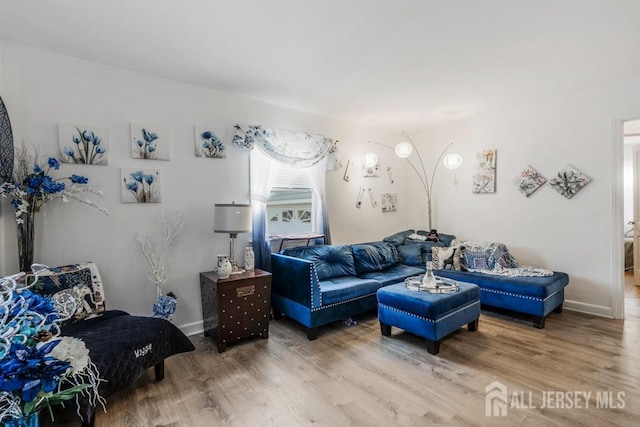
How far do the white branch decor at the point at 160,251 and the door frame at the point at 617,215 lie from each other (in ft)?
15.2

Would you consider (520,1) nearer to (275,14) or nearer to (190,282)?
(275,14)

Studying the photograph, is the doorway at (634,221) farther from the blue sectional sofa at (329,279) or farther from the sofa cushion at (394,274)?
the blue sectional sofa at (329,279)

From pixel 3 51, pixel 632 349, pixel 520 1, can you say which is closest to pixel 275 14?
pixel 520 1

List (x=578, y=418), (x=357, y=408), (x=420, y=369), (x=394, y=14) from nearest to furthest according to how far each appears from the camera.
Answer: (x=578, y=418), (x=357, y=408), (x=394, y=14), (x=420, y=369)

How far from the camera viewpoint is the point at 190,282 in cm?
325

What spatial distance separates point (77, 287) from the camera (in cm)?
239

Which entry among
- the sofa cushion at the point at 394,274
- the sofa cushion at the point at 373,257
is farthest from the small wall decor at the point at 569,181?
the sofa cushion at the point at 373,257

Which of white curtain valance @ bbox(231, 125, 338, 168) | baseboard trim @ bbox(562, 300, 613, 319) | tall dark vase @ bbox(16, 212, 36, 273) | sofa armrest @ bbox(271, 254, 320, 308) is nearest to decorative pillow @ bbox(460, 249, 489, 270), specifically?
baseboard trim @ bbox(562, 300, 613, 319)

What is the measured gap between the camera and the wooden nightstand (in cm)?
283

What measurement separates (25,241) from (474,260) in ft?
14.5

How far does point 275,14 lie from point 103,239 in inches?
92.4

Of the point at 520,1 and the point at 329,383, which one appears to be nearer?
the point at 520,1

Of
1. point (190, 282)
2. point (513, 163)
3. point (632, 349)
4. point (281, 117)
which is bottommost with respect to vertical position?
point (632, 349)

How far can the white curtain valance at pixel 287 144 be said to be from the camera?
357 cm
